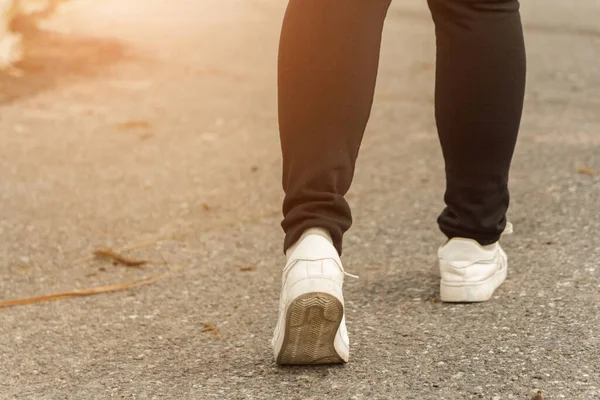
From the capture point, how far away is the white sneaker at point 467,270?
2.48 m

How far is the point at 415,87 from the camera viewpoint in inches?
226

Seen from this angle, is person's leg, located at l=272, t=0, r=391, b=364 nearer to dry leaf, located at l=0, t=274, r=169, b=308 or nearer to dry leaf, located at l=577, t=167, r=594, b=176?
dry leaf, located at l=0, t=274, r=169, b=308

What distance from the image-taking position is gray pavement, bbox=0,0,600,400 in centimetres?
215

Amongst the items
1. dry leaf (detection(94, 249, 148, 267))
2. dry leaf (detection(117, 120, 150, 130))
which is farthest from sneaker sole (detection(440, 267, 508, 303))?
dry leaf (detection(117, 120, 150, 130))

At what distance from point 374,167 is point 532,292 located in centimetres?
163

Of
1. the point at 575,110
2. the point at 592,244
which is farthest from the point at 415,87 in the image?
the point at 592,244

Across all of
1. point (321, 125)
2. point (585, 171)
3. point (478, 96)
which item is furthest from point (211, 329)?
point (585, 171)

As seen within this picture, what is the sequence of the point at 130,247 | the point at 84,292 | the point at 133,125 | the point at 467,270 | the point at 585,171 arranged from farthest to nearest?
the point at 133,125
the point at 585,171
the point at 130,247
the point at 84,292
the point at 467,270

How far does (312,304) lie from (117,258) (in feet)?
4.46

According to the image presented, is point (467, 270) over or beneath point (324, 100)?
beneath

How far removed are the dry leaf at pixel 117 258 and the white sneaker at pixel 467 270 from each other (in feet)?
3.29

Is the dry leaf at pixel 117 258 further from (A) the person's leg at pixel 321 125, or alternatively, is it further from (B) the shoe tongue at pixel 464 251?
(A) the person's leg at pixel 321 125

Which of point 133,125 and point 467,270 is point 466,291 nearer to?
point 467,270

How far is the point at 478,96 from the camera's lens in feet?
7.61
